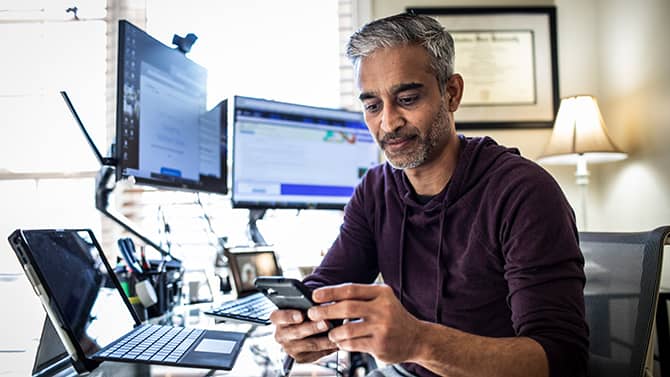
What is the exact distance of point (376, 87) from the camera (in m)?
1.13

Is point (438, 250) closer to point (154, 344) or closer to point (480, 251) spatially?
point (480, 251)

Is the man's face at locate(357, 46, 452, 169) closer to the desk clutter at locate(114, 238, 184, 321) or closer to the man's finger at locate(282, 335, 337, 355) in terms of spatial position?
the man's finger at locate(282, 335, 337, 355)

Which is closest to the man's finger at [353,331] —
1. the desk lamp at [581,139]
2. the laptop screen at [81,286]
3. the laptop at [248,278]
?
the laptop screen at [81,286]

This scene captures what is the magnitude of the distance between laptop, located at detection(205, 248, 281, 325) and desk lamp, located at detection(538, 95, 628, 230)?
4.25ft

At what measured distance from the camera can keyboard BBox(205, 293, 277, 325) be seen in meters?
1.16

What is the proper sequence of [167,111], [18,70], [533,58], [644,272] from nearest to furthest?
[644,272], [167,111], [18,70], [533,58]

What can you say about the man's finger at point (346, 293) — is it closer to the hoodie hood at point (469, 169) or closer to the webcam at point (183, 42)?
the hoodie hood at point (469, 169)

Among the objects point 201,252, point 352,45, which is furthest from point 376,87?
point 201,252

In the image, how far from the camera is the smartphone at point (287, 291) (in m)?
0.73

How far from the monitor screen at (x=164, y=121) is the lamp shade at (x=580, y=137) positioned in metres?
1.40

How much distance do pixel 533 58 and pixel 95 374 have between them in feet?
7.70

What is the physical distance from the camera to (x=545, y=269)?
2.82ft

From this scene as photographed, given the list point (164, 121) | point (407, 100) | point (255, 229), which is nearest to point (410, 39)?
point (407, 100)

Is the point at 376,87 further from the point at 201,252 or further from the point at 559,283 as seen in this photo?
the point at 201,252
